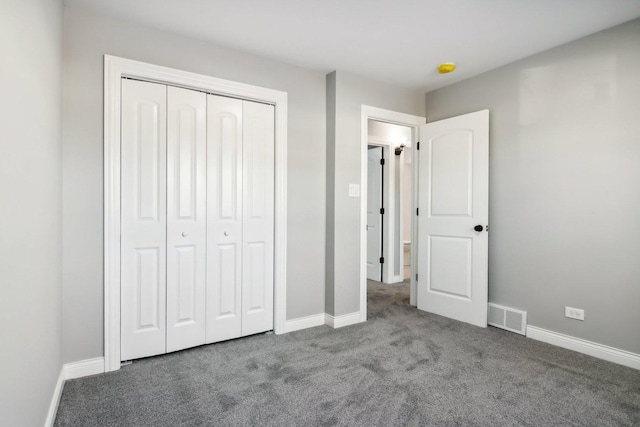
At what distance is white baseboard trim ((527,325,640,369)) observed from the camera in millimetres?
2469

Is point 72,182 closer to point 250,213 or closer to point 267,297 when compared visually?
point 250,213

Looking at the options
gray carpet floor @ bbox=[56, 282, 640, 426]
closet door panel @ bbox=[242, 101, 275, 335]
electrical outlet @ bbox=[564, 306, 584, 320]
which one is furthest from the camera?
closet door panel @ bbox=[242, 101, 275, 335]

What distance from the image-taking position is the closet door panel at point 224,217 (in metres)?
2.78

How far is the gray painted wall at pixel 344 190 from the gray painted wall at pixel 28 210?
2.09 m

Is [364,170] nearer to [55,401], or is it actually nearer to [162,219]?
[162,219]

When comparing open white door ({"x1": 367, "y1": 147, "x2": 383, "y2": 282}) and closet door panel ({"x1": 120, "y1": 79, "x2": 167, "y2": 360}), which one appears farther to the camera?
open white door ({"x1": 367, "y1": 147, "x2": 383, "y2": 282})

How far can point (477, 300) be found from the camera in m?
3.32

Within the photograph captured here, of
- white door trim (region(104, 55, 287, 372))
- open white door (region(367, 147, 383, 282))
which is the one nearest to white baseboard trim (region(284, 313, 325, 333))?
white door trim (region(104, 55, 287, 372))

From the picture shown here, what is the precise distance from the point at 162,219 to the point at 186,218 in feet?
0.56

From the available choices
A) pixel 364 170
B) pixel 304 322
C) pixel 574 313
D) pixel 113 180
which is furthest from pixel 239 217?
pixel 574 313

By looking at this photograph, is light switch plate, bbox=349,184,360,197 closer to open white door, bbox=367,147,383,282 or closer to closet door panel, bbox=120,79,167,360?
closet door panel, bbox=120,79,167,360

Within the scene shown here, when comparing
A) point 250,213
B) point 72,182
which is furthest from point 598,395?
point 72,182

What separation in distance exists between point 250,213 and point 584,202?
2.66 metres

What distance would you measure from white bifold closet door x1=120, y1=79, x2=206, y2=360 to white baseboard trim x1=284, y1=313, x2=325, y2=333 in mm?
752
